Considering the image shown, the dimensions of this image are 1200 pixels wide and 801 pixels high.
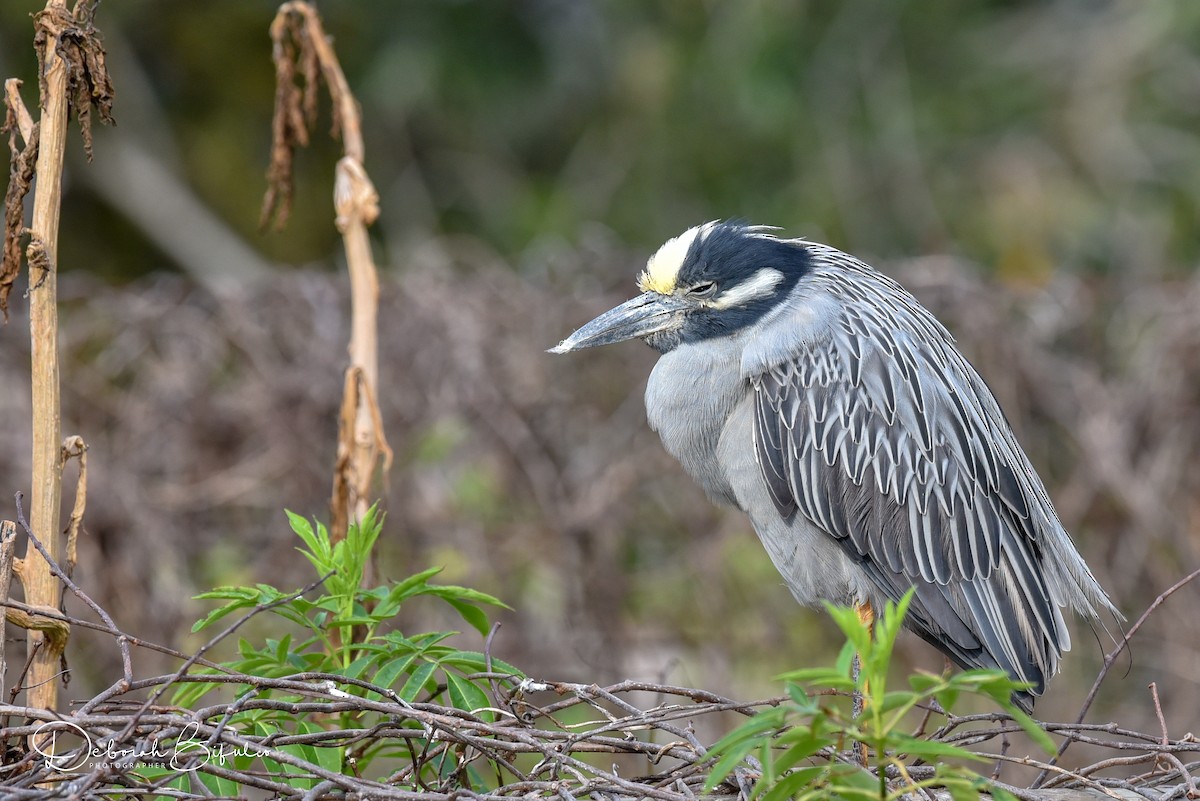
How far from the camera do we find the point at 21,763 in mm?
1740

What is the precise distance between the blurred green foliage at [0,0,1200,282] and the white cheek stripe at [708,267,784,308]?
18.8 ft

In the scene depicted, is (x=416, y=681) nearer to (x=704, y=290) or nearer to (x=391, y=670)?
(x=391, y=670)

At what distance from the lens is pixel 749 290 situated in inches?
121

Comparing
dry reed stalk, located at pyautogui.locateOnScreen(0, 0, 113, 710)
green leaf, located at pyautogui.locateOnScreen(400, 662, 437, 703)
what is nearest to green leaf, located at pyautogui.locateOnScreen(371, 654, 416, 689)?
green leaf, located at pyautogui.locateOnScreen(400, 662, 437, 703)

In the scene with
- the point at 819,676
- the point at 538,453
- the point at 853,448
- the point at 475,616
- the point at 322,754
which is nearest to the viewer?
the point at 819,676

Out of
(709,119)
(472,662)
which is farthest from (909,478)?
(709,119)

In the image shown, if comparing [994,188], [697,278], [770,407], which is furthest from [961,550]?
[994,188]

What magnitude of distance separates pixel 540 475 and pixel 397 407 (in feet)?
1.83

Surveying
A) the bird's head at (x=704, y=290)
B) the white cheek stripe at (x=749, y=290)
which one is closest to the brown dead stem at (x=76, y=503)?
the bird's head at (x=704, y=290)

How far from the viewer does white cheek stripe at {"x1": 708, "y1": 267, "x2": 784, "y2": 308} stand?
10.1 feet

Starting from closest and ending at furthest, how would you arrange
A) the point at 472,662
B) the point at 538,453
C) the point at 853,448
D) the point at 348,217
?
the point at 472,662, the point at 348,217, the point at 853,448, the point at 538,453

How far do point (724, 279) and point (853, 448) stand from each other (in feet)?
1.76

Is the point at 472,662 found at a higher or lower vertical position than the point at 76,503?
lower

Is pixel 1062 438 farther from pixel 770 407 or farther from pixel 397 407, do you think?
pixel 397 407
